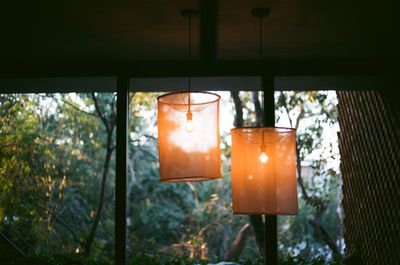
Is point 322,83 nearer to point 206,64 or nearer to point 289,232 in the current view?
point 206,64

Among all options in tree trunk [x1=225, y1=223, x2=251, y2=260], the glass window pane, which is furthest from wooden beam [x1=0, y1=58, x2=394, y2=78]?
tree trunk [x1=225, y1=223, x2=251, y2=260]

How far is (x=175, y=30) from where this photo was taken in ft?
9.61

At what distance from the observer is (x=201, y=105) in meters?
2.31

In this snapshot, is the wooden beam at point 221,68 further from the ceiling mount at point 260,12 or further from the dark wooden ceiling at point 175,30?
the ceiling mount at point 260,12

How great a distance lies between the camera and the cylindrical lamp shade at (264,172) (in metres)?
2.35

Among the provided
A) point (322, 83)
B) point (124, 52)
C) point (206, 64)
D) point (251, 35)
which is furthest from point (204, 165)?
point (322, 83)

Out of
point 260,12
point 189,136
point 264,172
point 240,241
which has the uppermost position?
point 260,12

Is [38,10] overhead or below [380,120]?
overhead

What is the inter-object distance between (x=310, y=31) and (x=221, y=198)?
21.7 ft

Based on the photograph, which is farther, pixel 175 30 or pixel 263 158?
pixel 175 30

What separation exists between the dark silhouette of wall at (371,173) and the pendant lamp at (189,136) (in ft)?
7.12

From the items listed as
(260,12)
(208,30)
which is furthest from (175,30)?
(260,12)

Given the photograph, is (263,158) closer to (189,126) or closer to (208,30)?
(189,126)

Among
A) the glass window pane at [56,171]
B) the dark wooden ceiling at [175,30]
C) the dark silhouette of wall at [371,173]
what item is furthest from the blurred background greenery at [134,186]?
the dark wooden ceiling at [175,30]
